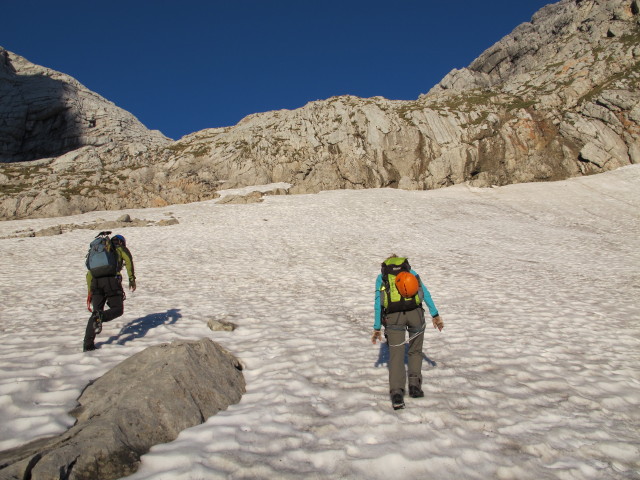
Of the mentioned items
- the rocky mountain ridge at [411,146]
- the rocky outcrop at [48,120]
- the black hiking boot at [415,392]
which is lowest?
the black hiking boot at [415,392]

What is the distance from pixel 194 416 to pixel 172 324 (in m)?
5.72

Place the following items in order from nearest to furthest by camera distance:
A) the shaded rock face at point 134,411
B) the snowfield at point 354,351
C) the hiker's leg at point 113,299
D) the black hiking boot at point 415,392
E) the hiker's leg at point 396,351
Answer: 1. the shaded rock face at point 134,411
2. the snowfield at point 354,351
3. the hiker's leg at point 396,351
4. the black hiking boot at point 415,392
5. the hiker's leg at point 113,299

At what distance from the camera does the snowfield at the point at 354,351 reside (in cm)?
439

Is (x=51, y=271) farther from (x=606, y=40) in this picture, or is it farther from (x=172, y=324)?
(x=606, y=40)

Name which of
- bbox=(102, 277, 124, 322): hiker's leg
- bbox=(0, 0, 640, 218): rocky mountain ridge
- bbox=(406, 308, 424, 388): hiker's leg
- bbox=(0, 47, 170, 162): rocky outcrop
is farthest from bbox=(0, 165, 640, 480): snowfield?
bbox=(0, 47, 170, 162): rocky outcrop

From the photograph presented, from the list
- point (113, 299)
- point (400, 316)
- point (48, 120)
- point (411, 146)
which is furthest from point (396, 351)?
point (48, 120)

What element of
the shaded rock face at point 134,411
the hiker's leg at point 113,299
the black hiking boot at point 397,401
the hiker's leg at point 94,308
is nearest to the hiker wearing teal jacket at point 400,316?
the black hiking boot at point 397,401

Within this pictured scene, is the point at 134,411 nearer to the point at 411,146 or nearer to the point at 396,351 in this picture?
the point at 396,351

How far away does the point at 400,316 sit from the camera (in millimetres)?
5867

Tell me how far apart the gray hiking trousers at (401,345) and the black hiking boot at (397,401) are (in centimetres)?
9

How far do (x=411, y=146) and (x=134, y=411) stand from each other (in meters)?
52.2

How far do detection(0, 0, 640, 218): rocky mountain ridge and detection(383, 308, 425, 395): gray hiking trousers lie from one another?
132ft

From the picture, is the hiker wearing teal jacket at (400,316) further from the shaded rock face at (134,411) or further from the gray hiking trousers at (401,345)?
the shaded rock face at (134,411)

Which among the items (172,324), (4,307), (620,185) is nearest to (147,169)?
(4,307)
